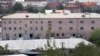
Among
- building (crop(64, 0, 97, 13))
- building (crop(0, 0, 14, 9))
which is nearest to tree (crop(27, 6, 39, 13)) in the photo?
building (crop(64, 0, 97, 13))

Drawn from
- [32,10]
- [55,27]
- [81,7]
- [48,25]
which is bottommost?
[81,7]

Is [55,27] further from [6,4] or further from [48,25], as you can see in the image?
[6,4]

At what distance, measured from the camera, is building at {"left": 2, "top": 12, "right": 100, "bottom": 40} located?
64.4 ft

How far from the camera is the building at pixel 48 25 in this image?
64.4 ft

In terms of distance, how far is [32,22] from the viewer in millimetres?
19938

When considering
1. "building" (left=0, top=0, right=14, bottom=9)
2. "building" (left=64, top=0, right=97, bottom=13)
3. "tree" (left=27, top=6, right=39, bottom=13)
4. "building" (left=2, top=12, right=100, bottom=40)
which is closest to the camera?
"building" (left=2, top=12, right=100, bottom=40)

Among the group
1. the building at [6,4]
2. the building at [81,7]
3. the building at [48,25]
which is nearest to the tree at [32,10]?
the building at [81,7]

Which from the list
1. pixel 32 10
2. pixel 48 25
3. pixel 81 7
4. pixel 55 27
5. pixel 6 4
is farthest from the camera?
pixel 6 4

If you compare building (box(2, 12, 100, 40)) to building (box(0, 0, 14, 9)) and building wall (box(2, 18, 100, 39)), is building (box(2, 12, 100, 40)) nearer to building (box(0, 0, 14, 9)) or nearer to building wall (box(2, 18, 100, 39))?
building wall (box(2, 18, 100, 39))

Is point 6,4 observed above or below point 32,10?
below

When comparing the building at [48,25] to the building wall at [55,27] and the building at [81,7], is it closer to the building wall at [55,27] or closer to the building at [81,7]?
the building wall at [55,27]

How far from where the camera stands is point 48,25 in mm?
19516

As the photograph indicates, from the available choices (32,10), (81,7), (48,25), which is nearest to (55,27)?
(48,25)

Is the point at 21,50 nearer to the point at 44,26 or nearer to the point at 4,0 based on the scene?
the point at 44,26
